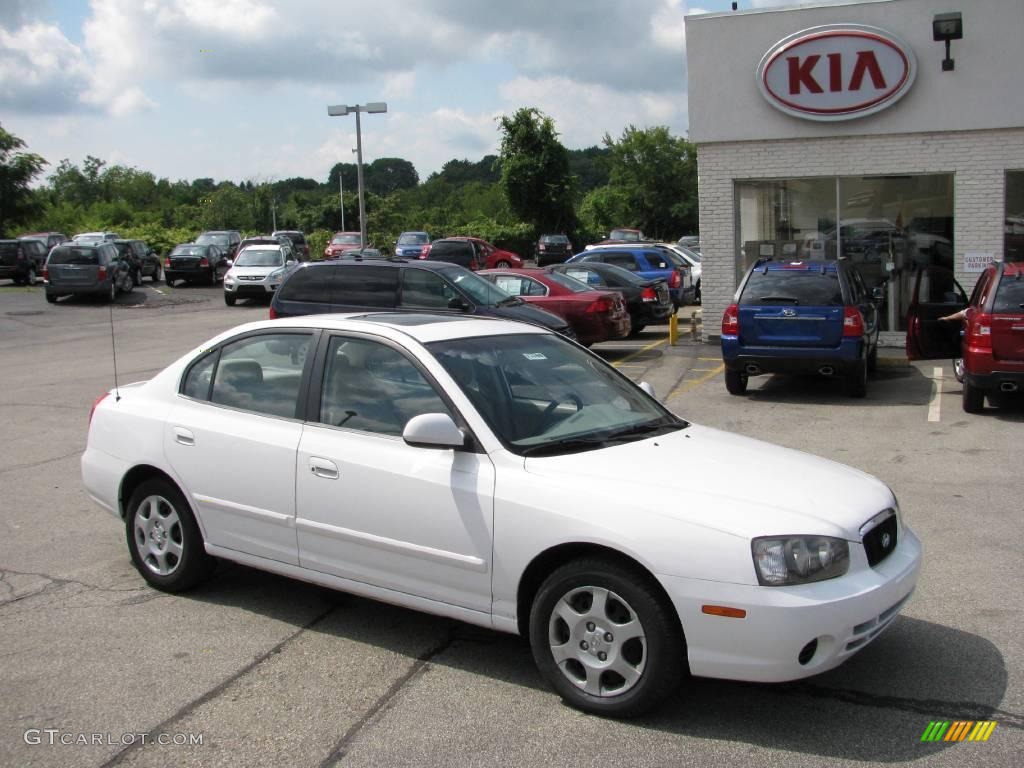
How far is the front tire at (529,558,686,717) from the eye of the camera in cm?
404

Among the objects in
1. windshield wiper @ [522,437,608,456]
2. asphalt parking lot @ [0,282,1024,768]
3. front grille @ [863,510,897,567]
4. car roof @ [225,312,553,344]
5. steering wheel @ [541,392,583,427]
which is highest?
car roof @ [225,312,553,344]

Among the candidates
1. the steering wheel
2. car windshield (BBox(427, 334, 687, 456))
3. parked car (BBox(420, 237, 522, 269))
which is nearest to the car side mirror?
car windshield (BBox(427, 334, 687, 456))

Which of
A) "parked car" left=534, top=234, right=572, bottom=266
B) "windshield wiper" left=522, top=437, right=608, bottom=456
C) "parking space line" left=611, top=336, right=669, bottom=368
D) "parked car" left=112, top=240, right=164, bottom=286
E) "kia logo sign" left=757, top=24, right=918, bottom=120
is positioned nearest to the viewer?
"windshield wiper" left=522, top=437, right=608, bottom=456

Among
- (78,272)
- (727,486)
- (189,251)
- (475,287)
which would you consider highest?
(189,251)

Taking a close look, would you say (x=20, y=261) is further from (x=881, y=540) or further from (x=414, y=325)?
(x=881, y=540)

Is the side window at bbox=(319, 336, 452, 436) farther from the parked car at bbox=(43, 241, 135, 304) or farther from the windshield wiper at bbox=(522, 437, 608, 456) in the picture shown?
the parked car at bbox=(43, 241, 135, 304)

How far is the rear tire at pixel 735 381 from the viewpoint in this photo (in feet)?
43.5

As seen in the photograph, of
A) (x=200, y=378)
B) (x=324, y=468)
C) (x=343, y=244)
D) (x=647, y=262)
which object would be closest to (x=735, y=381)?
(x=200, y=378)

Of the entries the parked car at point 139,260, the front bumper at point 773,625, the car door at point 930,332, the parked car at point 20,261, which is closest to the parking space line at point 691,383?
the car door at point 930,332

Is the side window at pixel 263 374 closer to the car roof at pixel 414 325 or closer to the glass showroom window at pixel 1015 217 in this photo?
the car roof at pixel 414 325

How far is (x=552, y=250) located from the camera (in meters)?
48.4

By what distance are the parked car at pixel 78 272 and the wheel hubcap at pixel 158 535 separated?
26812 millimetres

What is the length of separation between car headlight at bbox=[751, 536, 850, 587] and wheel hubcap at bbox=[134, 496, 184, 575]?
3.26 meters

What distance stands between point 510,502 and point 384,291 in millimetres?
10937
